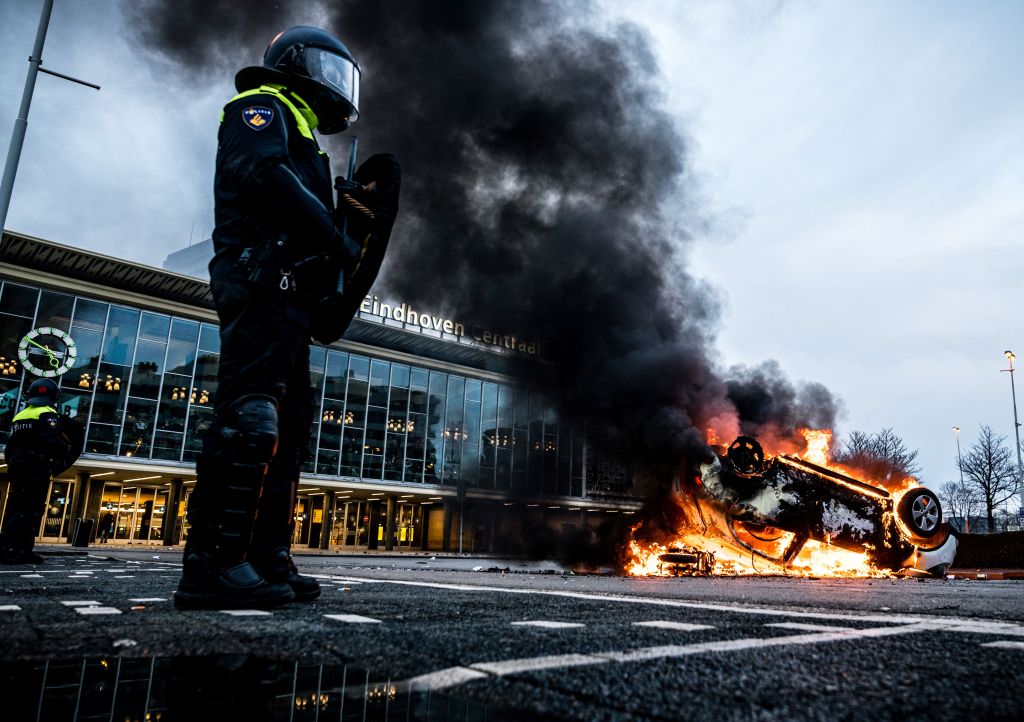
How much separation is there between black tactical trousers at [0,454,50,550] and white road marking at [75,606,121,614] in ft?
23.3

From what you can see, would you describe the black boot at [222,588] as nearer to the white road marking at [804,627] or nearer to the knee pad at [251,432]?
the knee pad at [251,432]

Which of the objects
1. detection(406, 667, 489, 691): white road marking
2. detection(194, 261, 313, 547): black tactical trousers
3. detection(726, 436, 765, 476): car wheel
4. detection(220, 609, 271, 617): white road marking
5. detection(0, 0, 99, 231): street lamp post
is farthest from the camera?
detection(726, 436, 765, 476): car wheel

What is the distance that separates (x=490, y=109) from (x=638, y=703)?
24.1 m

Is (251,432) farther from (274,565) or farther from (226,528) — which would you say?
(274,565)

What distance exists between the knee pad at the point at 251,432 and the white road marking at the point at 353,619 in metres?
0.89

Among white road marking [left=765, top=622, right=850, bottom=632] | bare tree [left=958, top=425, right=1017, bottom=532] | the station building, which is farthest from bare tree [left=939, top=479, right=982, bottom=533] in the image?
white road marking [left=765, top=622, right=850, bottom=632]

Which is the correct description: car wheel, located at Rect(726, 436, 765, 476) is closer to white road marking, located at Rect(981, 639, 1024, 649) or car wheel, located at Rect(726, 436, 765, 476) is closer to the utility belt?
the utility belt

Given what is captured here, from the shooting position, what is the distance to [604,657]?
1.52m

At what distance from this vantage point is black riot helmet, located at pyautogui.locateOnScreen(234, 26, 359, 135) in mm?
3625

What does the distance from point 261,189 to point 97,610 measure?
1.90 metres

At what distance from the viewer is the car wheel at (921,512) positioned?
47.6 feet

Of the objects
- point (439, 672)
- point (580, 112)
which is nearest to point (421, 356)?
point (580, 112)

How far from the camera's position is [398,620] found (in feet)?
7.61

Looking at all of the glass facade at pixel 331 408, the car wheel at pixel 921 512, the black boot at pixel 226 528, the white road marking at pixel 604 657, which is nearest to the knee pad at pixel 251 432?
the black boot at pixel 226 528
